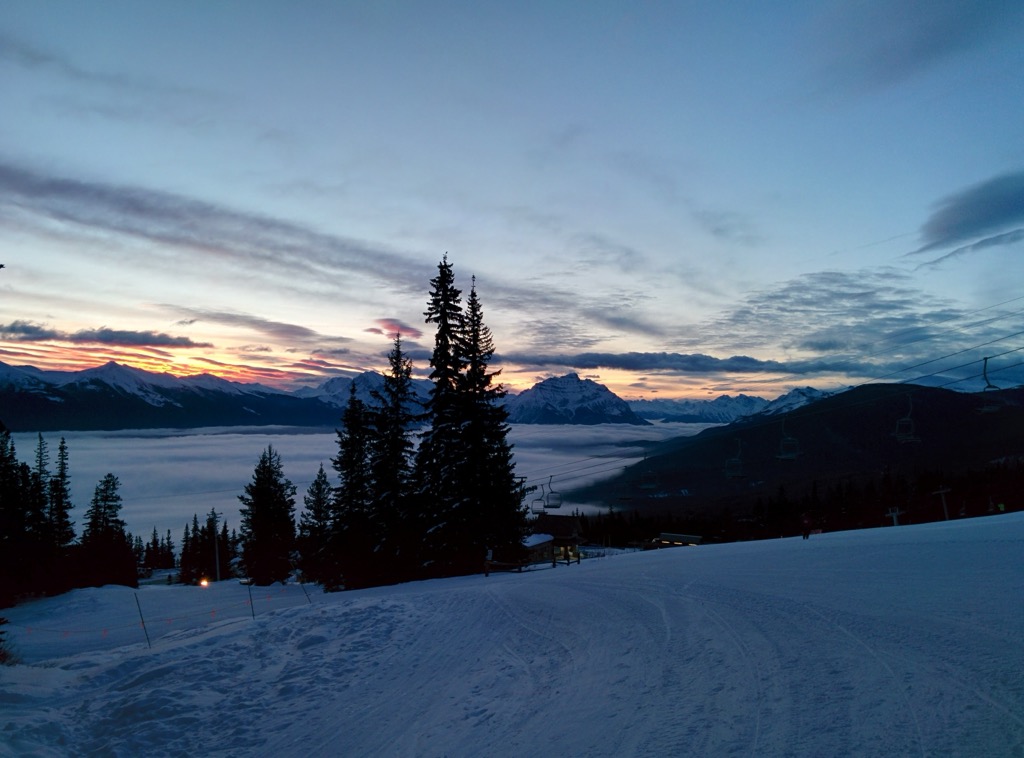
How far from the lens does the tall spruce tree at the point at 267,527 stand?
59969mm

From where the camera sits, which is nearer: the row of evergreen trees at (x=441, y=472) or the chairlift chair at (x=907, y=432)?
the chairlift chair at (x=907, y=432)

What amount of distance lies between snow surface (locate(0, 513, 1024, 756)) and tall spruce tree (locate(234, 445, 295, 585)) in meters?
44.0

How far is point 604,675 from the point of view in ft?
36.2

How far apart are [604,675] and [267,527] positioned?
5727 cm

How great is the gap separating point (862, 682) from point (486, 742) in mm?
5484

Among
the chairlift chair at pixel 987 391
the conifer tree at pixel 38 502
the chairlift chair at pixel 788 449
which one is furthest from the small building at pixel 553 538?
the conifer tree at pixel 38 502

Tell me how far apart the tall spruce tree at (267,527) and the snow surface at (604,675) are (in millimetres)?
44034

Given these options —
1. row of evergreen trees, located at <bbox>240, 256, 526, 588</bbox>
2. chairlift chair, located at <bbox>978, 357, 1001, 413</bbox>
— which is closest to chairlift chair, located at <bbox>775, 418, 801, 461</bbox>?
chairlift chair, located at <bbox>978, 357, 1001, 413</bbox>

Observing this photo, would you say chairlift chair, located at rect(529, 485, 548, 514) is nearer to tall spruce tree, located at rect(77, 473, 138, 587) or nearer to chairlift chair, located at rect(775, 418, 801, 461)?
chairlift chair, located at rect(775, 418, 801, 461)

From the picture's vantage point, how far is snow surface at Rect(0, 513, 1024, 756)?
7879mm

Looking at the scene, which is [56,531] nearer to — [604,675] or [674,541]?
[604,675]

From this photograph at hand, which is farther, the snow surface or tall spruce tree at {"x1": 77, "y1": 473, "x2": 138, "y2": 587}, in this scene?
tall spruce tree at {"x1": 77, "y1": 473, "x2": 138, "y2": 587}

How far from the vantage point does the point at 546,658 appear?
1295 cm

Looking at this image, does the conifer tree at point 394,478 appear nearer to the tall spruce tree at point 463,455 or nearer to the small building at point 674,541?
the tall spruce tree at point 463,455
